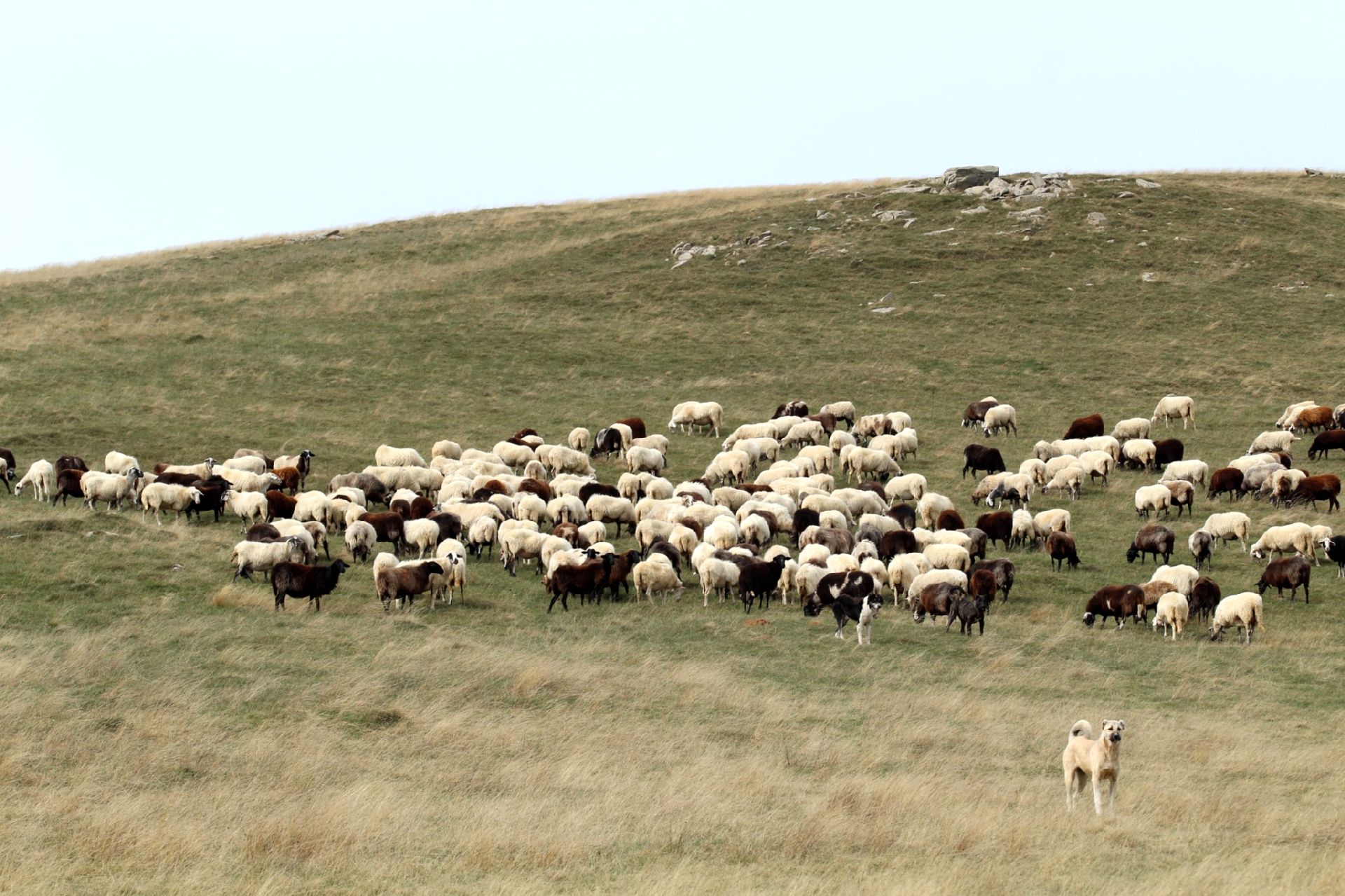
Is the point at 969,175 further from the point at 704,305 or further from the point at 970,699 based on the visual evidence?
the point at 970,699

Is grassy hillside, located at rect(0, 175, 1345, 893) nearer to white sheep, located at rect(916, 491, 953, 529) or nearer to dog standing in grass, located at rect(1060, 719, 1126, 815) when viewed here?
dog standing in grass, located at rect(1060, 719, 1126, 815)

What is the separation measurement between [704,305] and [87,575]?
109 ft

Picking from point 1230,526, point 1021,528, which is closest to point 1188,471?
point 1230,526

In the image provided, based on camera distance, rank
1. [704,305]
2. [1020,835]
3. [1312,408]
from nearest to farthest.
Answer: [1020,835] < [1312,408] < [704,305]

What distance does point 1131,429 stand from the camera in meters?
34.5

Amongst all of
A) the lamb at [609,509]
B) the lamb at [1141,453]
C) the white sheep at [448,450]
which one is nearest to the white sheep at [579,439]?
the white sheep at [448,450]

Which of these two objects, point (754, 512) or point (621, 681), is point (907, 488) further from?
point (621, 681)

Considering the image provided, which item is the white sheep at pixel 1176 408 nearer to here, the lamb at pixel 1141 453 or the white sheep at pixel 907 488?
the lamb at pixel 1141 453

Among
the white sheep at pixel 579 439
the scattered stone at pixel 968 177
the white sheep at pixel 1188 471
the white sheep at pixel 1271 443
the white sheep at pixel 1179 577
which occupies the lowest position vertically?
the white sheep at pixel 1179 577

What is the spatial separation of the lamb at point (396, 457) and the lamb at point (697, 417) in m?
8.61

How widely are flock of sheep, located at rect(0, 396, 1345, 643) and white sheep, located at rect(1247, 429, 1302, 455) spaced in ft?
0.17

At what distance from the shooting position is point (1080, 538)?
1049 inches

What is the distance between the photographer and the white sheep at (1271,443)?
3169cm

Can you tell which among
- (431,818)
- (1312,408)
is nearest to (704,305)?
(1312,408)
